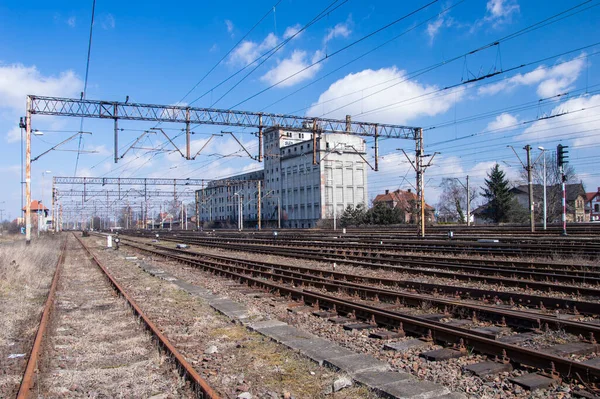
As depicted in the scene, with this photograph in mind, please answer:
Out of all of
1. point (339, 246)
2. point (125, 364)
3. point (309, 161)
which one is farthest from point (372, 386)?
point (309, 161)

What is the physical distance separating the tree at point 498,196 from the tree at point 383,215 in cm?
1236

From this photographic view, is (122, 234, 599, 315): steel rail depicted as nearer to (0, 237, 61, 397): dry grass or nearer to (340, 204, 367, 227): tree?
(0, 237, 61, 397): dry grass

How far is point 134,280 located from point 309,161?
7028 cm

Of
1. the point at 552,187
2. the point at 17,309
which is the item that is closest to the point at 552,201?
the point at 552,187

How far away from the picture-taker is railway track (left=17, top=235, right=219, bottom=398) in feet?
19.5

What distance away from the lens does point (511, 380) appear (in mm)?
5758

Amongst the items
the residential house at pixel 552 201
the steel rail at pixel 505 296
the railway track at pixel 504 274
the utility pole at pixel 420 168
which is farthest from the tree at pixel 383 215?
the steel rail at pixel 505 296

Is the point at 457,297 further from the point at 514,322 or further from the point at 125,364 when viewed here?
the point at 125,364

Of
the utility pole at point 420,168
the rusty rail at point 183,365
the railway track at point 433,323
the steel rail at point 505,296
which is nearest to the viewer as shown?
the rusty rail at point 183,365

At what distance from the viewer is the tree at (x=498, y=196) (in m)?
63.0

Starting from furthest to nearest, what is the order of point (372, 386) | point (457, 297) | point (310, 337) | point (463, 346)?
point (457, 297)
point (310, 337)
point (463, 346)
point (372, 386)

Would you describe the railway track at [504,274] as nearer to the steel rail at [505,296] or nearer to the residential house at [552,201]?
the steel rail at [505,296]

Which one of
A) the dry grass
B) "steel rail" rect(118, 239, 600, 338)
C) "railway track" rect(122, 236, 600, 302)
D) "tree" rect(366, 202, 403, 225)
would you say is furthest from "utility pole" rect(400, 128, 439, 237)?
"tree" rect(366, 202, 403, 225)

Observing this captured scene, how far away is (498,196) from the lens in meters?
63.0
